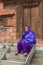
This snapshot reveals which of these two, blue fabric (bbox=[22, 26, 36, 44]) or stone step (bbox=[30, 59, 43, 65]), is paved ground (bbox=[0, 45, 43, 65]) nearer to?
stone step (bbox=[30, 59, 43, 65])

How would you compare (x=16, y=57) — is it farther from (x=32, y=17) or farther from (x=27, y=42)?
(x=32, y=17)

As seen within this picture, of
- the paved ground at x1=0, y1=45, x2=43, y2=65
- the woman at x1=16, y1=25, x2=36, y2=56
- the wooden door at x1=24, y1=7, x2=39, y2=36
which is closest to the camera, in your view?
the paved ground at x1=0, y1=45, x2=43, y2=65

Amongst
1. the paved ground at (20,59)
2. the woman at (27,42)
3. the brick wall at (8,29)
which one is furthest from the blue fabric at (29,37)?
the brick wall at (8,29)

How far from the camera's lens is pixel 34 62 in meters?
9.36

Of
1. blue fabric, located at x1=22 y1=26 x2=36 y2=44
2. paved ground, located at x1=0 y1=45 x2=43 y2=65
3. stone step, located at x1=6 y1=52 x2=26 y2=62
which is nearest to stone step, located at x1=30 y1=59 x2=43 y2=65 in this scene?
paved ground, located at x1=0 y1=45 x2=43 y2=65

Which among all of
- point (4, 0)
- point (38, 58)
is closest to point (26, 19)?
point (4, 0)

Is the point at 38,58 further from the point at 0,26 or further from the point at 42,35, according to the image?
the point at 0,26

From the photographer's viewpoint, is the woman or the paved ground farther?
the woman

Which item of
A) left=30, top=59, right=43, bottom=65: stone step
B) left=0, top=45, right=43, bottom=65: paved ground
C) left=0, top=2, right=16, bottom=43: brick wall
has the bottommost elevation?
left=30, top=59, right=43, bottom=65: stone step

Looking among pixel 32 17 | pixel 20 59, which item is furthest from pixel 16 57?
pixel 32 17

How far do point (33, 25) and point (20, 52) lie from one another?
5.27 m

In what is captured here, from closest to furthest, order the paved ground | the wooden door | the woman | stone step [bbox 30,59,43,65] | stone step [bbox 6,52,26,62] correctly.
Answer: the paved ground
stone step [bbox 30,59,43,65]
stone step [bbox 6,52,26,62]
the woman
the wooden door

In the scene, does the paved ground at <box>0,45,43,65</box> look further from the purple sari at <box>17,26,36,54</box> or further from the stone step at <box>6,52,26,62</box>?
the purple sari at <box>17,26,36,54</box>

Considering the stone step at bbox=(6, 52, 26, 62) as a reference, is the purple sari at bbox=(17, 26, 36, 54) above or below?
above
